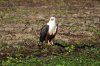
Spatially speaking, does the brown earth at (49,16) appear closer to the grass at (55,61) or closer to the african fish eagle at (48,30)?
the african fish eagle at (48,30)

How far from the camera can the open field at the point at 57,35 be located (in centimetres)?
1606

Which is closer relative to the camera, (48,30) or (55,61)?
(55,61)

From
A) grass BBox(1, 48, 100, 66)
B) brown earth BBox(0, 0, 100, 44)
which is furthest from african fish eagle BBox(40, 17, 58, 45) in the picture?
grass BBox(1, 48, 100, 66)

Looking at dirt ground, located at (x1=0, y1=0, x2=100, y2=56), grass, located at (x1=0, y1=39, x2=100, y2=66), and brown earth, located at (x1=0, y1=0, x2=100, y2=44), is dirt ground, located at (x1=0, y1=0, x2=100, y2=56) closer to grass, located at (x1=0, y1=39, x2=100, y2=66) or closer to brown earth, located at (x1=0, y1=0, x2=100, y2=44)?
brown earth, located at (x1=0, y1=0, x2=100, y2=44)

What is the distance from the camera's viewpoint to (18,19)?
84.9 ft

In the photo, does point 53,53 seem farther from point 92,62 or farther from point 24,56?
point 92,62

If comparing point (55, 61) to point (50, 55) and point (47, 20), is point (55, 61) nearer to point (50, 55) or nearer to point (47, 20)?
point (50, 55)

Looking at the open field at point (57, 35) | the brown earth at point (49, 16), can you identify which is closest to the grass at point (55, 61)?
the open field at point (57, 35)

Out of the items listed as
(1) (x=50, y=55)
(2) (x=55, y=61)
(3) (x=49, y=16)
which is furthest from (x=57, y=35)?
(3) (x=49, y=16)

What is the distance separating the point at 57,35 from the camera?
2109 cm

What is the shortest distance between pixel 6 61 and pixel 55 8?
1644 centimetres

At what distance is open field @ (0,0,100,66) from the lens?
52.7 feet

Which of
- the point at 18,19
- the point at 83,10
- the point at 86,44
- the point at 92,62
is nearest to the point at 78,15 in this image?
the point at 83,10

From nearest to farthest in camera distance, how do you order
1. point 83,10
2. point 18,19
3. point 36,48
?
1. point 36,48
2. point 18,19
3. point 83,10
